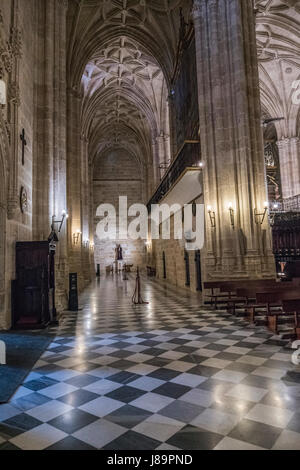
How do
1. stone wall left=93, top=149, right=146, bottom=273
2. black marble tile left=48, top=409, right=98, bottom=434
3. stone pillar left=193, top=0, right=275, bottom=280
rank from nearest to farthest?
black marble tile left=48, top=409, right=98, bottom=434 → stone pillar left=193, top=0, right=275, bottom=280 → stone wall left=93, top=149, right=146, bottom=273

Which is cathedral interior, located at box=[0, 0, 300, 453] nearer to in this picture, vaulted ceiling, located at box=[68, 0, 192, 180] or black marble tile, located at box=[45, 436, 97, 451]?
black marble tile, located at box=[45, 436, 97, 451]

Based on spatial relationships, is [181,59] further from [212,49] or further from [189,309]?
[189,309]

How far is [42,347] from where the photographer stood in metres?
5.32

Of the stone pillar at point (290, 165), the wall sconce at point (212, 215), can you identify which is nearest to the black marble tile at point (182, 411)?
the wall sconce at point (212, 215)

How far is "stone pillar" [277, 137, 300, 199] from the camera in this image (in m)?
24.8

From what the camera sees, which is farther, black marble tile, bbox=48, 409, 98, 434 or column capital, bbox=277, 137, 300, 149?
column capital, bbox=277, 137, 300, 149

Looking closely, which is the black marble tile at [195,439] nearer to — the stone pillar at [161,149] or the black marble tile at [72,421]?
the black marble tile at [72,421]

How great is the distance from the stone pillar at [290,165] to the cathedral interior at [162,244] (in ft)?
0.30

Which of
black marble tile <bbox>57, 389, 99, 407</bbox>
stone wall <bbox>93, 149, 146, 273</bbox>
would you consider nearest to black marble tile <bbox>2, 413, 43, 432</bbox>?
black marble tile <bbox>57, 389, 99, 407</bbox>

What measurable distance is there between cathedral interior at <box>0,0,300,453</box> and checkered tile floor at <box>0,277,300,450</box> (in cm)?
2

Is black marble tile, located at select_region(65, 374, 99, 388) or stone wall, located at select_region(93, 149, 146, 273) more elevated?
stone wall, located at select_region(93, 149, 146, 273)

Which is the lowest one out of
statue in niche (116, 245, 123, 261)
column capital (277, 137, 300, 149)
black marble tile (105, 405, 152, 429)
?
black marble tile (105, 405, 152, 429)

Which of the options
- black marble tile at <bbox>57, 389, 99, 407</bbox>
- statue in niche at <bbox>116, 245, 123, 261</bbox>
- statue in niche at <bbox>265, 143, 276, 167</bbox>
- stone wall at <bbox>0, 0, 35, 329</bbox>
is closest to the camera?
black marble tile at <bbox>57, 389, 99, 407</bbox>

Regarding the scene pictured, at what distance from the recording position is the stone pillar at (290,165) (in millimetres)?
24844
